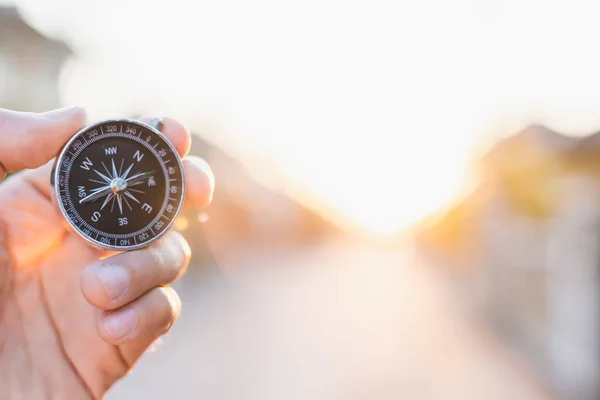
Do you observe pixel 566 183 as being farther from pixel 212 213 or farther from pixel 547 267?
pixel 212 213

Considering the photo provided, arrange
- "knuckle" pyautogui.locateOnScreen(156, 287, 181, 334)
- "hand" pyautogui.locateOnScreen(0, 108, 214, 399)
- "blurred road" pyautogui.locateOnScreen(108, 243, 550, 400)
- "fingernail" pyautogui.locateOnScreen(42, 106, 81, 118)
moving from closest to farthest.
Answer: "hand" pyautogui.locateOnScreen(0, 108, 214, 399) < "knuckle" pyautogui.locateOnScreen(156, 287, 181, 334) < "fingernail" pyautogui.locateOnScreen(42, 106, 81, 118) < "blurred road" pyautogui.locateOnScreen(108, 243, 550, 400)

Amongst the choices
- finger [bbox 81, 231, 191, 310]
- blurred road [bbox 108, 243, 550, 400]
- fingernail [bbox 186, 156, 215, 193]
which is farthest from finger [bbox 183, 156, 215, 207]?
blurred road [bbox 108, 243, 550, 400]

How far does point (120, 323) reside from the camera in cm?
337

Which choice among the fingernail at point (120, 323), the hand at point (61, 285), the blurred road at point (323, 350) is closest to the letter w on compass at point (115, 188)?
the hand at point (61, 285)

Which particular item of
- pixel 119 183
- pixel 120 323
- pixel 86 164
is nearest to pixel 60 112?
pixel 86 164

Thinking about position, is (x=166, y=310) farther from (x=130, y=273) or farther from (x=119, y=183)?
(x=119, y=183)

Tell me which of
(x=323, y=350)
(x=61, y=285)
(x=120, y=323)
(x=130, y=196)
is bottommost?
(x=323, y=350)

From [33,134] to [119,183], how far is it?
0.46 m

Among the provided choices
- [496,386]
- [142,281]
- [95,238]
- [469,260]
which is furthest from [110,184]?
[469,260]

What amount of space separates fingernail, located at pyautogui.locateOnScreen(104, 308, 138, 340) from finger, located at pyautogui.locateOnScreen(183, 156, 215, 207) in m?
0.65

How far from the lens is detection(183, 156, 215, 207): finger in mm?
3748

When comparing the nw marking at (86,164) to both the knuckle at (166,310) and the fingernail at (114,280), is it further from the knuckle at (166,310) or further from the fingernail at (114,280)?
the knuckle at (166,310)

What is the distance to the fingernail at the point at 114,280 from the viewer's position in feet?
10.8

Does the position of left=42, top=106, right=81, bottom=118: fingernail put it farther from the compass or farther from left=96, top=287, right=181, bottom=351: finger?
left=96, top=287, right=181, bottom=351: finger
